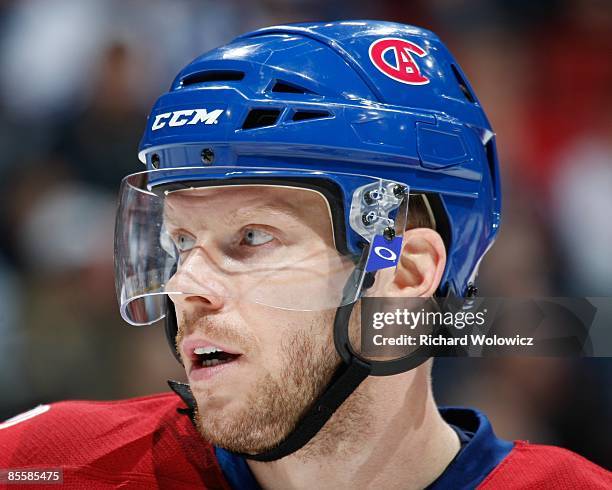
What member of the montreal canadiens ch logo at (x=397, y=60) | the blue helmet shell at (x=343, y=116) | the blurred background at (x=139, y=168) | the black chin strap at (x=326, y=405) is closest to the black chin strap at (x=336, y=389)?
the black chin strap at (x=326, y=405)

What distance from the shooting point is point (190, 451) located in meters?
1.69

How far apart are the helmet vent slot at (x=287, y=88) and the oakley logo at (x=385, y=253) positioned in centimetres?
29

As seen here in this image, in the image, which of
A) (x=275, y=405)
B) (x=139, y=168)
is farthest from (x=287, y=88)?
(x=139, y=168)

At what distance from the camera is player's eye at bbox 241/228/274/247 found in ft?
4.89

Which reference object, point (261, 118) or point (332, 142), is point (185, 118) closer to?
point (261, 118)

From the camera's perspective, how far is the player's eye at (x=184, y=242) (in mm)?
1559

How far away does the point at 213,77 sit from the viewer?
157 cm

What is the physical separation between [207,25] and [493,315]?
66.4 inches

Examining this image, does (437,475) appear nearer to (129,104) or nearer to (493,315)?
(493,315)

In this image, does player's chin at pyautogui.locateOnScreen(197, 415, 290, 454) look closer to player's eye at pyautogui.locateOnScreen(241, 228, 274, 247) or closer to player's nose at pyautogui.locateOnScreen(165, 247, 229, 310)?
player's nose at pyautogui.locateOnScreen(165, 247, 229, 310)

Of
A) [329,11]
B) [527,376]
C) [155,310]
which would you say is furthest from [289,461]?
[329,11]

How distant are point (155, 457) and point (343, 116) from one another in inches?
29.3

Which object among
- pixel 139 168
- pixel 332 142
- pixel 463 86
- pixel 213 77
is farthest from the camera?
pixel 139 168

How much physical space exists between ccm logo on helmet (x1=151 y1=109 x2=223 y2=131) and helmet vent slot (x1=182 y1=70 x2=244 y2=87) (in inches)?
3.9
